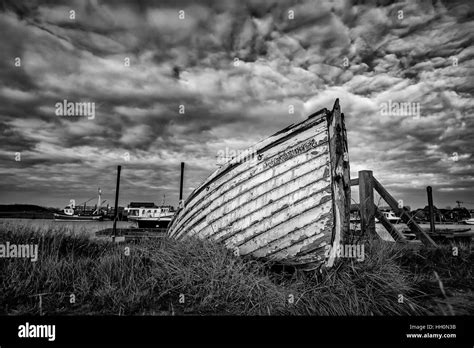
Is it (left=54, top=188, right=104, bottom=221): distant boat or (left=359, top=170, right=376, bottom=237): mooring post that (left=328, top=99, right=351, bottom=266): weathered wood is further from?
(left=54, top=188, right=104, bottom=221): distant boat

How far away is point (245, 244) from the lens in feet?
16.1

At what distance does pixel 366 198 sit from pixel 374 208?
12.2 inches

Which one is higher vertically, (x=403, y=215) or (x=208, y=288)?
(x=403, y=215)

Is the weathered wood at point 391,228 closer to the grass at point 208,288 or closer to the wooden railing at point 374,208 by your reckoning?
the wooden railing at point 374,208

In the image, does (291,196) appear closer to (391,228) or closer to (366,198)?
(366,198)

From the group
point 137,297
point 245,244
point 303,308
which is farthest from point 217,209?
point 303,308

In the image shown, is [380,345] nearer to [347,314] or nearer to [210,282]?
[347,314]

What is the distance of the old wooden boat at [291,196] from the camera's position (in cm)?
432

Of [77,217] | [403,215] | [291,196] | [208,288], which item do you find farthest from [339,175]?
[77,217]

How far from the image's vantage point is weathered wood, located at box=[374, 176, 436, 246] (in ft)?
23.6

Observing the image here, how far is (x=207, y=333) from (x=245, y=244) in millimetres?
1765

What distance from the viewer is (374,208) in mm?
7328

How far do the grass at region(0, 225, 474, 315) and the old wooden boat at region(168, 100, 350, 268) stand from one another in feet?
1.04

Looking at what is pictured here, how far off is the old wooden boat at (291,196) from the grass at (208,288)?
316mm
